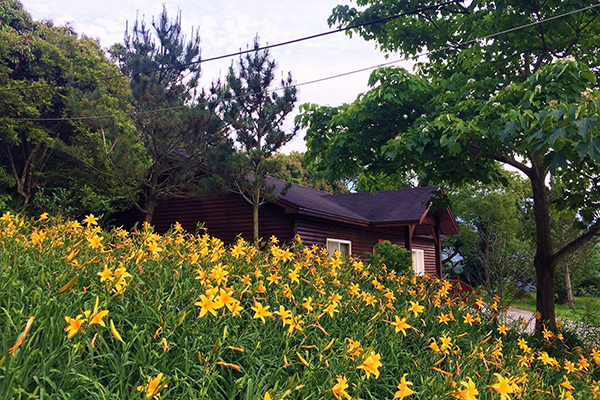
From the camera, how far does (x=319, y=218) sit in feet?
42.4

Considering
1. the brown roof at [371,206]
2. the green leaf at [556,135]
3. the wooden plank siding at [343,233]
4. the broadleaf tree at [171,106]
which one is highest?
the broadleaf tree at [171,106]

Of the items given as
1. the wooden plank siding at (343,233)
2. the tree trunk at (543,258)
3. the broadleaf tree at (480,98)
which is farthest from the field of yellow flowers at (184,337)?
the wooden plank siding at (343,233)

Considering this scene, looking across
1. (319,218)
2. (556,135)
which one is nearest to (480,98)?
(556,135)

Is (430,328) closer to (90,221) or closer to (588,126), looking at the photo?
(588,126)

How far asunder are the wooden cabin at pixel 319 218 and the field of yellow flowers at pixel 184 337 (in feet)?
22.2

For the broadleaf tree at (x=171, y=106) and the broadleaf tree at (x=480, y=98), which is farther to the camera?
the broadleaf tree at (x=171, y=106)

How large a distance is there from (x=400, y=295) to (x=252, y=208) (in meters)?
8.13

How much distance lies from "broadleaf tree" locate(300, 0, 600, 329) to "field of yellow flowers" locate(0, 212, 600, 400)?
2627 mm

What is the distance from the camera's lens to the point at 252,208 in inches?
493

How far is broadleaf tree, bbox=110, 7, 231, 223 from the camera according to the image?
1044 cm

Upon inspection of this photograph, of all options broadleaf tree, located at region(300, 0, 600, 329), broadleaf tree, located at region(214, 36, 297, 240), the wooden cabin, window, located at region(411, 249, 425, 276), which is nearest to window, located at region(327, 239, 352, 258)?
the wooden cabin

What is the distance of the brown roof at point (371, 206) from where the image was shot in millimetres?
12969

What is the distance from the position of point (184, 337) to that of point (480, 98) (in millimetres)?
5804

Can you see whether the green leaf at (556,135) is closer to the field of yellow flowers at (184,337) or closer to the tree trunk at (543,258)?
the field of yellow flowers at (184,337)
